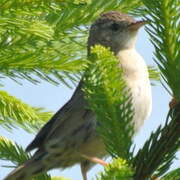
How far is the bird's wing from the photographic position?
3960 mm

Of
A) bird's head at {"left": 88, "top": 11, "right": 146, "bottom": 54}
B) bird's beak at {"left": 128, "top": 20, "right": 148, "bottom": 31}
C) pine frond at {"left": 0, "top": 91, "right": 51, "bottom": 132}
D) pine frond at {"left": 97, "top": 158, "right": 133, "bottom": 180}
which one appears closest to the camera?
pine frond at {"left": 97, "top": 158, "right": 133, "bottom": 180}

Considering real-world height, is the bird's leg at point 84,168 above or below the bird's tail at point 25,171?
below

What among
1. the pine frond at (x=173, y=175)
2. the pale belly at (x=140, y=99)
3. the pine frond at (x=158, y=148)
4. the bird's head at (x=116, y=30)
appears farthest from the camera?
the bird's head at (x=116, y=30)

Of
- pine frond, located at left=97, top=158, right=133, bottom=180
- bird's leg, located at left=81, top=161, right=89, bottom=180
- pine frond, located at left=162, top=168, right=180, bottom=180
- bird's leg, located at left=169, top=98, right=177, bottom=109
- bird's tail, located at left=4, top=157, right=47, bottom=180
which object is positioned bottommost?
bird's leg, located at left=81, top=161, right=89, bottom=180

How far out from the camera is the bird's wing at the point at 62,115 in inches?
156

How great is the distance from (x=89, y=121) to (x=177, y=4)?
2298 mm

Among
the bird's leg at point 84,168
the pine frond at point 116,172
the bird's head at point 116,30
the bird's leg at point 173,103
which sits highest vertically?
the bird's head at point 116,30

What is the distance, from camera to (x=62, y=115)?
4141 millimetres

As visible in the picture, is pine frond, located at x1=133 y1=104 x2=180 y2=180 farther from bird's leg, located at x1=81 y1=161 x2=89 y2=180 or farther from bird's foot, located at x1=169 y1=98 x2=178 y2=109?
bird's leg, located at x1=81 y1=161 x2=89 y2=180

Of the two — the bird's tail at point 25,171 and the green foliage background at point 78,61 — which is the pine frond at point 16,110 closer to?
the green foliage background at point 78,61

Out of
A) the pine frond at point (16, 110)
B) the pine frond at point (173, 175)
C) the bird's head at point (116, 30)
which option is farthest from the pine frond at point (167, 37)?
the bird's head at point (116, 30)

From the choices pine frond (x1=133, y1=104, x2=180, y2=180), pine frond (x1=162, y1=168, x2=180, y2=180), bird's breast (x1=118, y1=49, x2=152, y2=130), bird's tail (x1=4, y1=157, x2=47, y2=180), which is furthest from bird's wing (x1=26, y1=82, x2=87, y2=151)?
pine frond (x1=133, y1=104, x2=180, y2=180)

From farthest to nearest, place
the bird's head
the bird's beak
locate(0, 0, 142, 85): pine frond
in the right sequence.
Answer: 1. the bird's head
2. the bird's beak
3. locate(0, 0, 142, 85): pine frond

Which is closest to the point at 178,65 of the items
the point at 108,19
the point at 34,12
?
the point at 34,12
